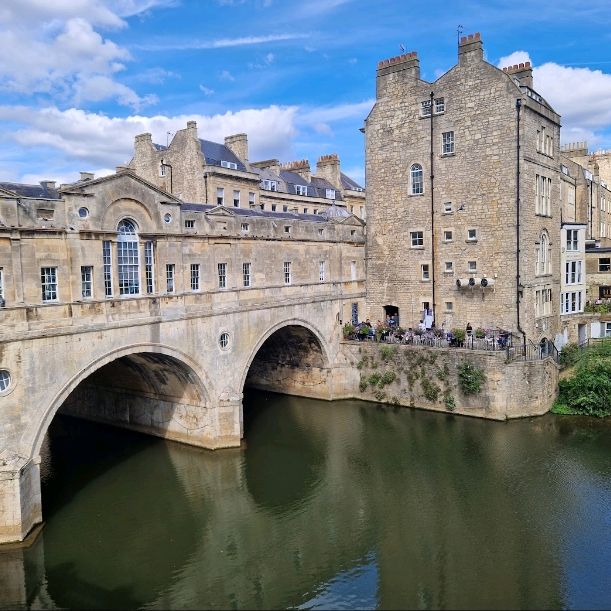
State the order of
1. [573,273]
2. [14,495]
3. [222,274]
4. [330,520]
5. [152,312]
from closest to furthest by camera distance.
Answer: [14,495] < [330,520] < [152,312] < [222,274] < [573,273]

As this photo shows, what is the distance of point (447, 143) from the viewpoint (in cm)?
2972

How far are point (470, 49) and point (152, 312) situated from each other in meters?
20.4

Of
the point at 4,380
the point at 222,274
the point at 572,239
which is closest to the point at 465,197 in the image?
the point at 572,239

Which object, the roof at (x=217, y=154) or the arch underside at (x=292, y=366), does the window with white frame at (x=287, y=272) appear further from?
the roof at (x=217, y=154)

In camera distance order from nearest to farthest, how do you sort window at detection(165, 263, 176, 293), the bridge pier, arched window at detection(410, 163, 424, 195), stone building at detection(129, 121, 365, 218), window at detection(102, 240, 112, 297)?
1. the bridge pier
2. window at detection(102, 240, 112, 297)
3. window at detection(165, 263, 176, 293)
4. arched window at detection(410, 163, 424, 195)
5. stone building at detection(129, 121, 365, 218)

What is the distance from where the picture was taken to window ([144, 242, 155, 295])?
815 inches

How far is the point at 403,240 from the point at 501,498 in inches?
649

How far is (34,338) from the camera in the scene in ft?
54.9

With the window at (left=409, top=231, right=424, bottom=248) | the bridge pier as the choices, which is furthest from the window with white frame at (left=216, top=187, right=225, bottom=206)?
the bridge pier

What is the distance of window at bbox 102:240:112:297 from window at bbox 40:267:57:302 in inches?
72.7

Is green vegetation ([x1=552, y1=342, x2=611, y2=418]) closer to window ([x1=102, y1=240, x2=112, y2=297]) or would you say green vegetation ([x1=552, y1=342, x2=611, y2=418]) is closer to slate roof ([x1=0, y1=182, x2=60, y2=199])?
window ([x1=102, y1=240, x2=112, y2=297])

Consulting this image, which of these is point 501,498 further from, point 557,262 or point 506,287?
point 557,262

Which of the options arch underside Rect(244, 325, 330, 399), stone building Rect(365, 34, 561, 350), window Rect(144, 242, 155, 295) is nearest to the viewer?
window Rect(144, 242, 155, 295)

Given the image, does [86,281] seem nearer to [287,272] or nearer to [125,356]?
[125,356]
